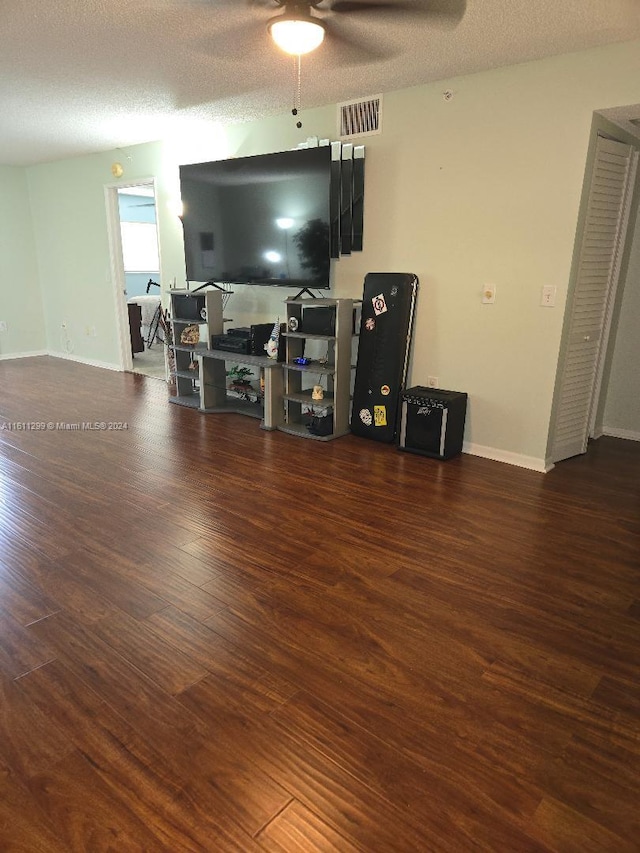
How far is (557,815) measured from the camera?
4.46 feet

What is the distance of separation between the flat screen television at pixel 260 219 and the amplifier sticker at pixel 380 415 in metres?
1.04

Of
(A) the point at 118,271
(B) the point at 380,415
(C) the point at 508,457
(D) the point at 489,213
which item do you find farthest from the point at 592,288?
(A) the point at 118,271

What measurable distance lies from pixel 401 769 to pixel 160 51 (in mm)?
3575

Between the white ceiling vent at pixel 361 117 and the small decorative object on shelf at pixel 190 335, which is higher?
the white ceiling vent at pixel 361 117

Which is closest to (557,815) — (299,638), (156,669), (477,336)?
(299,638)

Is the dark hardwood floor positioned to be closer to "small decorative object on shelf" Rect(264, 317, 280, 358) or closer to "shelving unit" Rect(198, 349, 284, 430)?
"shelving unit" Rect(198, 349, 284, 430)

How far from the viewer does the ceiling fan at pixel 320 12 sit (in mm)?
2299

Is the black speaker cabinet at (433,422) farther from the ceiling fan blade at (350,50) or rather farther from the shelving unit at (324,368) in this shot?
the ceiling fan blade at (350,50)

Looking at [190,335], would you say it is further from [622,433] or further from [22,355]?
[622,433]

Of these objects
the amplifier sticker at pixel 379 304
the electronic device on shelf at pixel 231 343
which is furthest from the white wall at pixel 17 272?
the amplifier sticker at pixel 379 304

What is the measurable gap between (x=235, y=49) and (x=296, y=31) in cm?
87

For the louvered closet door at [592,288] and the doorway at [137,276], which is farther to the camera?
the doorway at [137,276]

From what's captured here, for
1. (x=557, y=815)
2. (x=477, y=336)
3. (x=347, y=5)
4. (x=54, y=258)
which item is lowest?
(x=557, y=815)

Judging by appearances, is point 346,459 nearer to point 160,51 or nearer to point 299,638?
point 299,638
